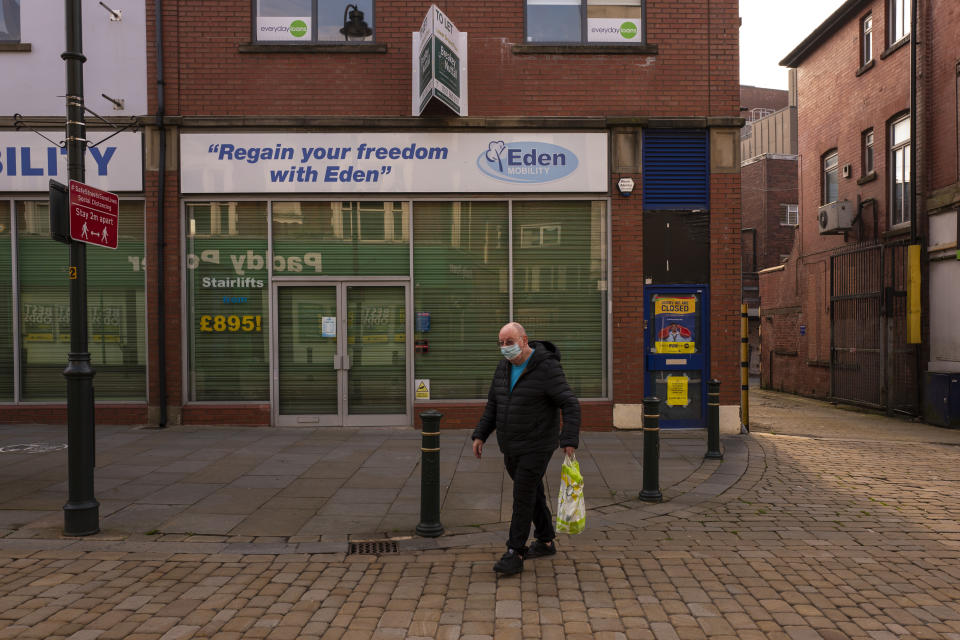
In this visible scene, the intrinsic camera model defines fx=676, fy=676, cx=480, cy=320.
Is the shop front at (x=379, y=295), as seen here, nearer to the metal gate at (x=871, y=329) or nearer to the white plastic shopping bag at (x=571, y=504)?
the white plastic shopping bag at (x=571, y=504)

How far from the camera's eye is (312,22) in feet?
34.3

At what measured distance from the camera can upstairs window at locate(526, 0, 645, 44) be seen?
1043cm

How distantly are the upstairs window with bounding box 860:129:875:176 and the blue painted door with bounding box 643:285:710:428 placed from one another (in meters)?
9.56

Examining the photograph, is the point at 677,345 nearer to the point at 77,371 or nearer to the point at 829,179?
the point at 77,371

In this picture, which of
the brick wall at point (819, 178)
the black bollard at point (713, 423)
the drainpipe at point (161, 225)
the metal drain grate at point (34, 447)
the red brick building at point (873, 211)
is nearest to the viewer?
the black bollard at point (713, 423)

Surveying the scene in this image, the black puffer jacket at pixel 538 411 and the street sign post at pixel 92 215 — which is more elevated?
the street sign post at pixel 92 215

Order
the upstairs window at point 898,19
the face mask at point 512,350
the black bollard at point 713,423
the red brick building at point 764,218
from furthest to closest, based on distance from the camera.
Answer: the red brick building at point 764,218
the upstairs window at point 898,19
the black bollard at point 713,423
the face mask at point 512,350

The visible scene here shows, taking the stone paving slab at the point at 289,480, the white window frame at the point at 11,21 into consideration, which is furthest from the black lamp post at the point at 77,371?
the white window frame at the point at 11,21

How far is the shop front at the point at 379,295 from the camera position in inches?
412

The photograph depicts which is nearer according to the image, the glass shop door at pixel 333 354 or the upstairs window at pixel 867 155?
the glass shop door at pixel 333 354

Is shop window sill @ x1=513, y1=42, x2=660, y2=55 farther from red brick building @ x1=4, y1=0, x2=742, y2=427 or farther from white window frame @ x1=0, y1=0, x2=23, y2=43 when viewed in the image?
white window frame @ x1=0, y1=0, x2=23, y2=43

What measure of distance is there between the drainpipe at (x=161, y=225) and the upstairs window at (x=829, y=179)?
1685 cm

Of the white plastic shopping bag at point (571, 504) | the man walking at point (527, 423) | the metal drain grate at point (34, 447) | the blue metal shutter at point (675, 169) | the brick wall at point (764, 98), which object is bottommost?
the metal drain grate at point (34, 447)

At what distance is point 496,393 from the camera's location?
5031 mm
